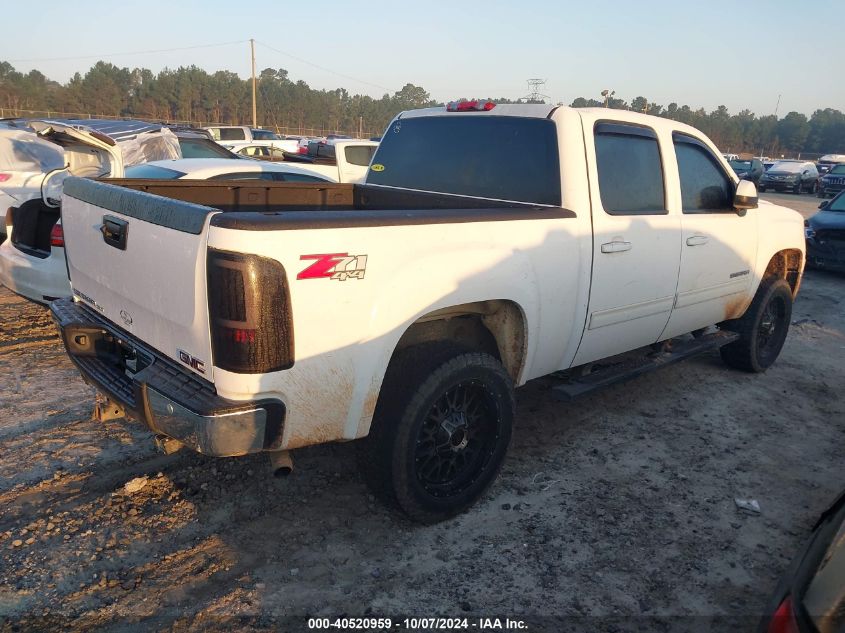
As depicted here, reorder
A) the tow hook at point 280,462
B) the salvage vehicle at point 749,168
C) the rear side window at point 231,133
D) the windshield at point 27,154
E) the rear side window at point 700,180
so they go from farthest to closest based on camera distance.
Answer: the salvage vehicle at point 749,168 < the rear side window at point 231,133 < the windshield at point 27,154 < the rear side window at point 700,180 < the tow hook at point 280,462

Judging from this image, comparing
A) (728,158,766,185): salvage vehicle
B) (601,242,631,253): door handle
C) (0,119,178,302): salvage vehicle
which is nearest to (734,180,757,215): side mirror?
(601,242,631,253): door handle

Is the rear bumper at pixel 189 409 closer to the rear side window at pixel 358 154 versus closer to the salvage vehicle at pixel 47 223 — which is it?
the salvage vehicle at pixel 47 223

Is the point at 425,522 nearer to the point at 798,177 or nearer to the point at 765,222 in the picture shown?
the point at 765,222

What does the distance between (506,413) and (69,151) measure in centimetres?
500

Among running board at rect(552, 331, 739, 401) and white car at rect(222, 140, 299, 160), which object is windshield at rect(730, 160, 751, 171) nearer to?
white car at rect(222, 140, 299, 160)

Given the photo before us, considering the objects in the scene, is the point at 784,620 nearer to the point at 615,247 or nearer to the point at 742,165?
the point at 615,247

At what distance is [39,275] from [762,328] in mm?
6217

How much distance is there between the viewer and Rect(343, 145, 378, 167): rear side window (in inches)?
417

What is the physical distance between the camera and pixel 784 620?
1569mm

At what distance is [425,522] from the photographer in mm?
3113

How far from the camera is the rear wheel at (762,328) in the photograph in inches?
212

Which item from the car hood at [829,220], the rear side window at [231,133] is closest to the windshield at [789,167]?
the car hood at [829,220]

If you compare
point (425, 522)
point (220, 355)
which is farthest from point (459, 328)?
point (220, 355)

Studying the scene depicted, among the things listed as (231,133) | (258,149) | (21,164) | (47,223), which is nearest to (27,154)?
(21,164)
